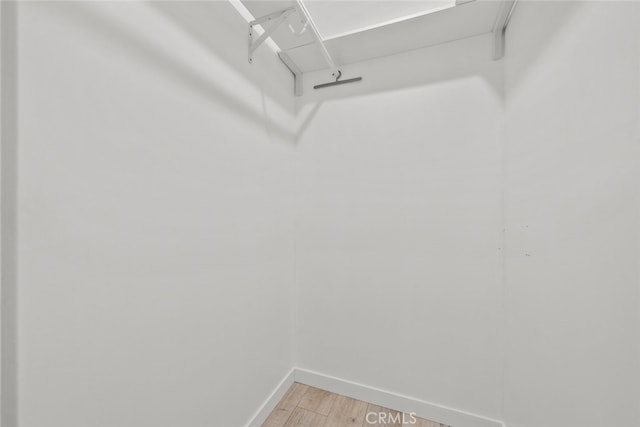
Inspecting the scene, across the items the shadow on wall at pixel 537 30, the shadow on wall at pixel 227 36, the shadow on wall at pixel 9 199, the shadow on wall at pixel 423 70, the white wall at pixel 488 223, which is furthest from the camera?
the shadow on wall at pixel 423 70

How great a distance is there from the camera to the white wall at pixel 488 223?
2.19 ft

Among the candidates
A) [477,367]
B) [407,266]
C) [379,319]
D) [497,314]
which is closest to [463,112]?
[407,266]

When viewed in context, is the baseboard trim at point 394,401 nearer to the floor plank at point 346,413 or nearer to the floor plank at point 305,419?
the floor plank at point 346,413

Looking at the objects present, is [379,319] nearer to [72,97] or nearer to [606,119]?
[606,119]

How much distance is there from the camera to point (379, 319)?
1642 millimetres

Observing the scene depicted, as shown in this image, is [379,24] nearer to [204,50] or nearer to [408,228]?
[204,50]

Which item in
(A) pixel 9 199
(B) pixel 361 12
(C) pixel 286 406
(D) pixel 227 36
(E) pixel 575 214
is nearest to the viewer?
(A) pixel 9 199

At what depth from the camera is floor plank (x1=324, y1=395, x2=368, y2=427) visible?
1472 millimetres

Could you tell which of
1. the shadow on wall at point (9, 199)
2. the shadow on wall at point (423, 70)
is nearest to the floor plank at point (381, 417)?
the shadow on wall at point (9, 199)

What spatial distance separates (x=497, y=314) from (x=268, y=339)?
1349 mm

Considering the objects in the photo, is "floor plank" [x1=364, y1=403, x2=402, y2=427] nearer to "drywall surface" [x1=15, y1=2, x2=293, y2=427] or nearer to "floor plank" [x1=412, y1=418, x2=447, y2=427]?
"floor plank" [x1=412, y1=418, x2=447, y2=427]

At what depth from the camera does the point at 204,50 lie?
3.56 ft

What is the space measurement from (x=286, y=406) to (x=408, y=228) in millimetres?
1394

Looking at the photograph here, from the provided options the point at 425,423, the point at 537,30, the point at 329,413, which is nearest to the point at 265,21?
the point at 537,30
